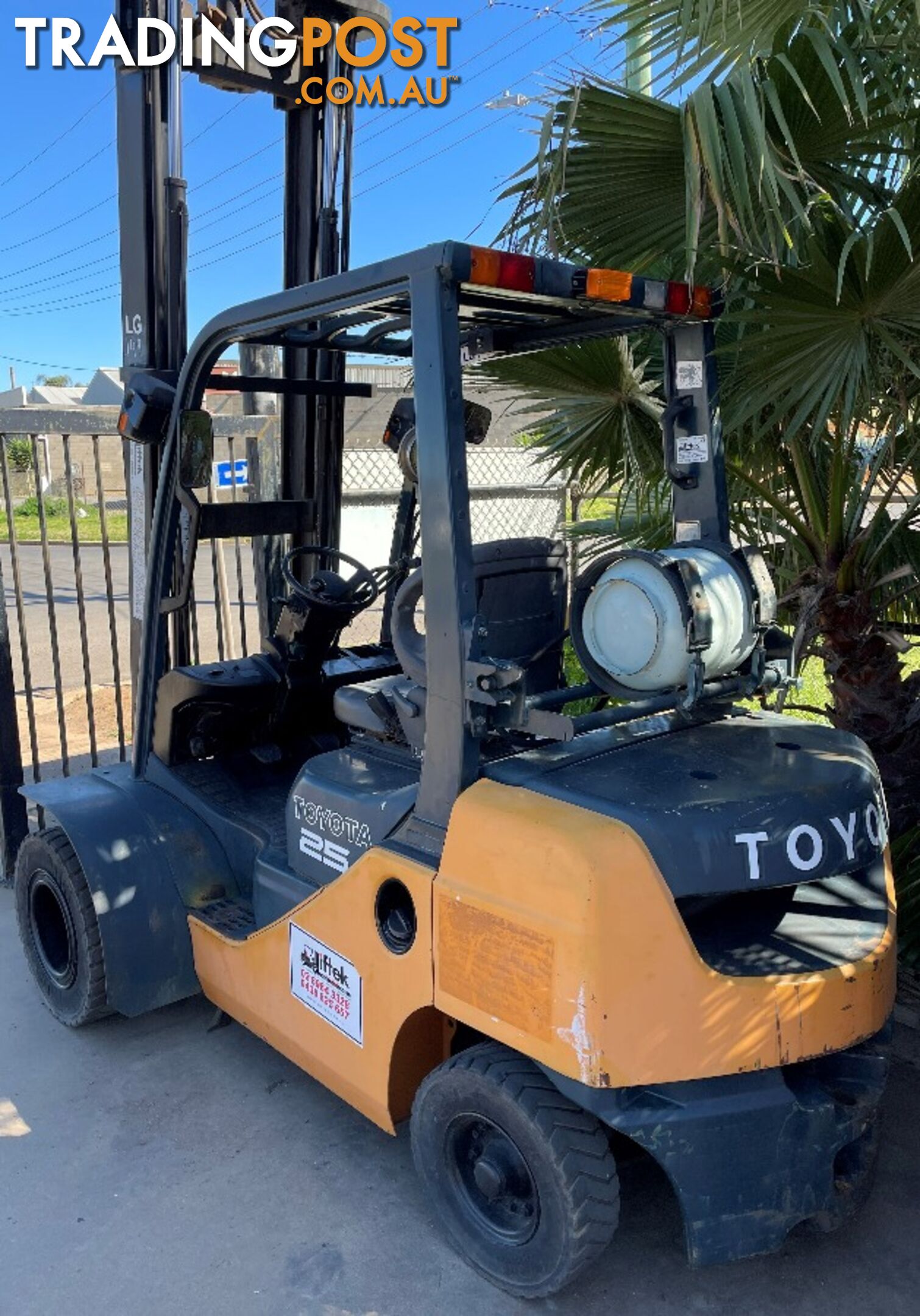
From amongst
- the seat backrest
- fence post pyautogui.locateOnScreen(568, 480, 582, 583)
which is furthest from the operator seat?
fence post pyautogui.locateOnScreen(568, 480, 582, 583)

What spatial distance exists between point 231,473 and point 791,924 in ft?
11.3

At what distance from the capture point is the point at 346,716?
3.08 m

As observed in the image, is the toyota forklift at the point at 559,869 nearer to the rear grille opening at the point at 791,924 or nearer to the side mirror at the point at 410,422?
the rear grille opening at the point at 791,924

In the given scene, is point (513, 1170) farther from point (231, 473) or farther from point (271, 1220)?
point (231, 473)

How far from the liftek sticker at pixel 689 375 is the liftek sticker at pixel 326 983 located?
178 centimetres

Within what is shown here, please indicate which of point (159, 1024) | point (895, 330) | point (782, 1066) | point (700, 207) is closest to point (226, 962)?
point (159, 1024)

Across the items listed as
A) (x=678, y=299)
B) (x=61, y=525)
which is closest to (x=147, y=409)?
(x=678, y=299)

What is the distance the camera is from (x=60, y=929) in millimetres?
4016

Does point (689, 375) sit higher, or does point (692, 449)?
point (689, 375)

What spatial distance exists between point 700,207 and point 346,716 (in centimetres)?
170

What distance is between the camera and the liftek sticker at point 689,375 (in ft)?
9.83

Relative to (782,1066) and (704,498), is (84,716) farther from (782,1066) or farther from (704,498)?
(782,1066)

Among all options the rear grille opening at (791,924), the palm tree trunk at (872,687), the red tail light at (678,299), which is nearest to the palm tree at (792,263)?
the palm tree trunk at (872,687)

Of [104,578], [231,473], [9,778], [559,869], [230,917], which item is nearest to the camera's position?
[559,869]
